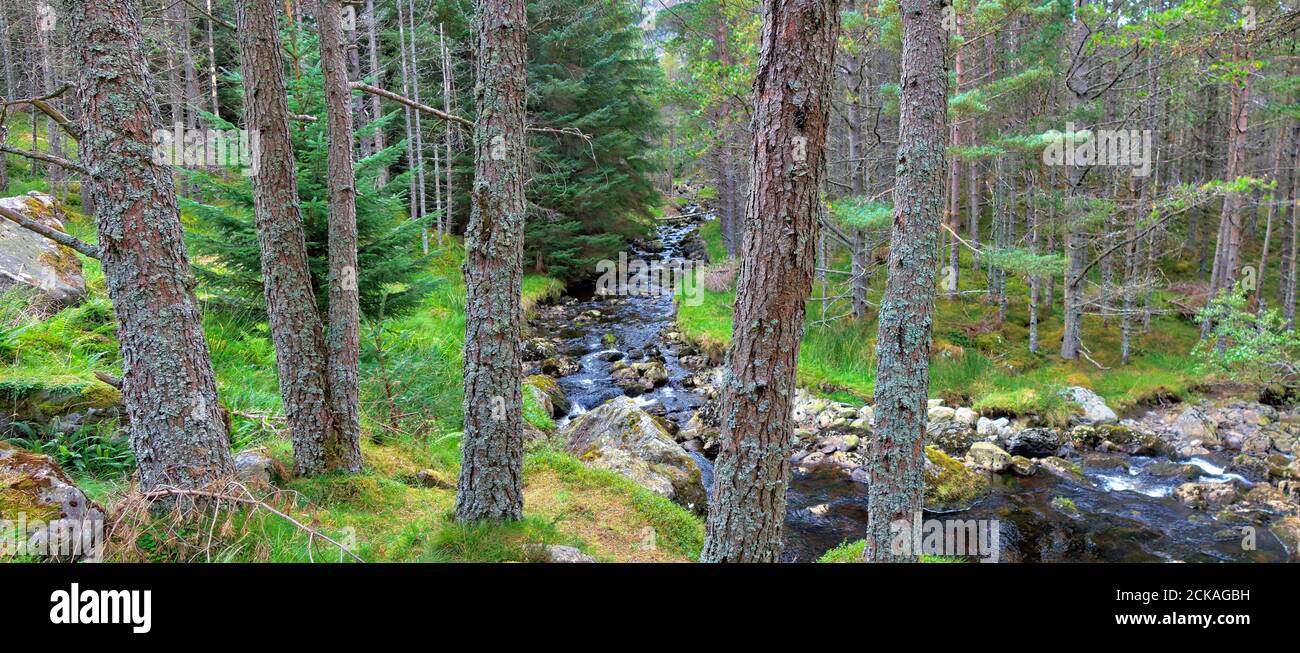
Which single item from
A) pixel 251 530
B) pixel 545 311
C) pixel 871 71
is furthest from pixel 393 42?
pixel 251 530

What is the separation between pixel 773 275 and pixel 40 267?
27.7 feet

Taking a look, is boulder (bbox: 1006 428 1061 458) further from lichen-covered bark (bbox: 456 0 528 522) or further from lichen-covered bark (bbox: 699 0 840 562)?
lichen-covered bark (bbox: 456 0 528 522)

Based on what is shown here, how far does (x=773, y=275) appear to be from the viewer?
11.6ft

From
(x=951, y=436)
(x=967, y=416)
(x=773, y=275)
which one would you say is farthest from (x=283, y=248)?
(x=967, y=416)

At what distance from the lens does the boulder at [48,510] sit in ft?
10.7

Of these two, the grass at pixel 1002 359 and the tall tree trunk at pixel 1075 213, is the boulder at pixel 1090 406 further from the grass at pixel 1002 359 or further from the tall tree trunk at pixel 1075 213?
the tall tree trunk at pixel 1075 213

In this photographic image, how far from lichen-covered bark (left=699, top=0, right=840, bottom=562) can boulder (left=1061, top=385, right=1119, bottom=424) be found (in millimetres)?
11062

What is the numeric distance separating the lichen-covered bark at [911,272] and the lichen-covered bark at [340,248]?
449 centimetres

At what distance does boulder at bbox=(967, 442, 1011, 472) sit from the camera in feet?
33.9

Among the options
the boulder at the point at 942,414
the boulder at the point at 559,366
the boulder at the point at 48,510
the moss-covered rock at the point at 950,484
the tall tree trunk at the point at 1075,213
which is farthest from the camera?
the boulder at the point at 559,366

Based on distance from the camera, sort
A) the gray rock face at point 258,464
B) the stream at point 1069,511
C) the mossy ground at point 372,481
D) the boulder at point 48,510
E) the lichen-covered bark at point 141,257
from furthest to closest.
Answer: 1. the stream at point 1069,511
2. the gray rock face at point 258,464
3. the mossy ground at point 372,481
4. the lichen-covered bark at point 141,257
5. the boulder at point 48,510

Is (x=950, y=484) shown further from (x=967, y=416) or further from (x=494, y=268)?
(x=494, y=268)

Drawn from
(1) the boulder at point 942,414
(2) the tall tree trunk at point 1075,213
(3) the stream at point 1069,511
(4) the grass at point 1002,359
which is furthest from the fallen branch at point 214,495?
(2) the tall tree trunk at point 1075,213

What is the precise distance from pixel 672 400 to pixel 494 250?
887 centimetres
